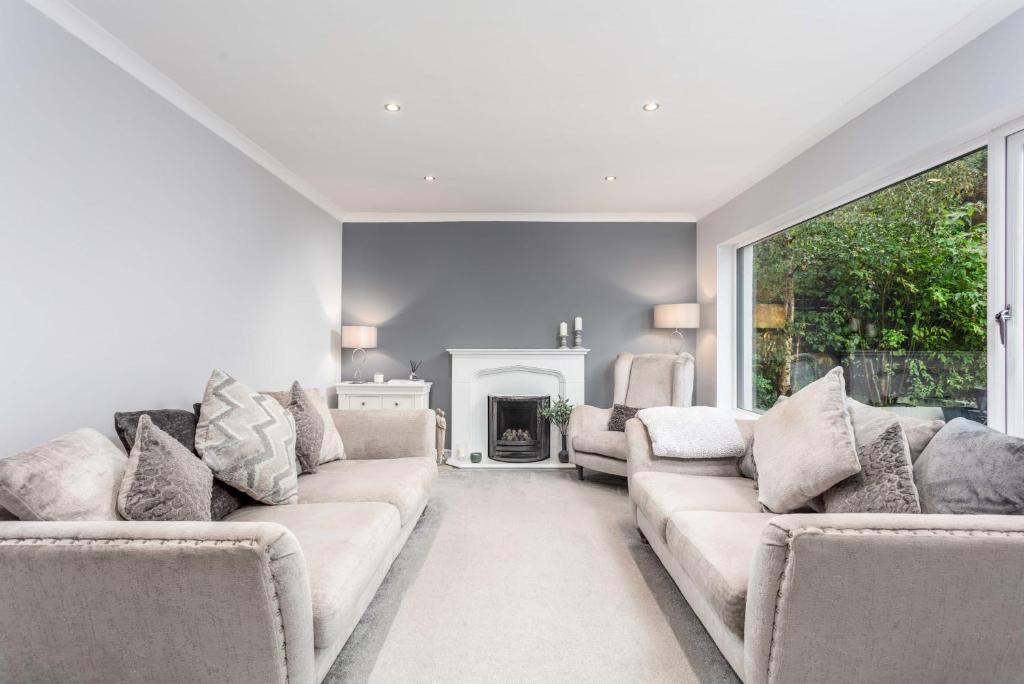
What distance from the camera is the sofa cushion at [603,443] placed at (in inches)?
158

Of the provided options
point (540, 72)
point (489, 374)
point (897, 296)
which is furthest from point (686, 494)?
point (489, 374)

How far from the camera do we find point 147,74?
2441 millimetres

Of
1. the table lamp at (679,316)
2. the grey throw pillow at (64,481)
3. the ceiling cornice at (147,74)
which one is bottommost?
the grey throw pillow at (64,481)

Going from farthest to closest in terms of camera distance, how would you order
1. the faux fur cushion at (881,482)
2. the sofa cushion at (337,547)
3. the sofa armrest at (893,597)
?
the faux fur cushion at (881,482)
the sofa cushion at (337,547)
the sofa armrest at (893,597)

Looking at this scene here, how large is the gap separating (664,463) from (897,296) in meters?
1.51

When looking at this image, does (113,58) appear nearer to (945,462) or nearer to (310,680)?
(310,680)

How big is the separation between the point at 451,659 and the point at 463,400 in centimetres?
335

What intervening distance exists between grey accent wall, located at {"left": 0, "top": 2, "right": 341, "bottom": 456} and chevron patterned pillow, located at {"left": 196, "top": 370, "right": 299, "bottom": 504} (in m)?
0.54

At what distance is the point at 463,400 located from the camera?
5.08 meters

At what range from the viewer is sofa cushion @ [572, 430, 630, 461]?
4004 mm

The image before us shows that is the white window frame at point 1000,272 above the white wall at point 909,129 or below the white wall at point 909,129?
below

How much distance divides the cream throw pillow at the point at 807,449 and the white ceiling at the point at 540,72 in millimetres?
1478

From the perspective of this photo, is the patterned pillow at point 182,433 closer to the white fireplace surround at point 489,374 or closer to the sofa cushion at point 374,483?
the sofa cushion at point 374,483

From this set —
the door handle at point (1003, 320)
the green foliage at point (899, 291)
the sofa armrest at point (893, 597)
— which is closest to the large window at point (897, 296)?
the green foliage at point (899, 291)
